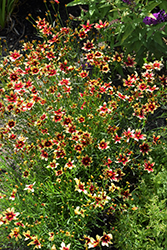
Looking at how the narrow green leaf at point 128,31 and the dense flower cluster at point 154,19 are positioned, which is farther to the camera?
the dense flower cluster at point 154,19

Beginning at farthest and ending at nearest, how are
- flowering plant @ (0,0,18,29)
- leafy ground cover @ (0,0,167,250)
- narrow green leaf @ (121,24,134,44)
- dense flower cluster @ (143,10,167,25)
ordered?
flowering plant @ (0,0,18,29) < dense flower cluster @ (143,10,167,25) < narrow green leaf @ (121,24,134,44) < leafy ground cover @ (0,0,167,250)

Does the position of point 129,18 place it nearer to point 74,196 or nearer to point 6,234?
point 74,196

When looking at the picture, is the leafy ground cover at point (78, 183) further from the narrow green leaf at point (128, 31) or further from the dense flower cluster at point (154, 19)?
the dense flower cluster at point (154, 19)

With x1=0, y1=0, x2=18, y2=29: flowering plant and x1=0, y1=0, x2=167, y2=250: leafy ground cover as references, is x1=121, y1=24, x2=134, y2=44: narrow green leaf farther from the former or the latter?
x1=0, y1=0, x2=18, y2=29: flowering plant

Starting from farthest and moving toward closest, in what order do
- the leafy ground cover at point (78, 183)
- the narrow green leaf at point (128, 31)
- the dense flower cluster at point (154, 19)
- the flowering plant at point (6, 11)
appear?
the flowering plant at point (6, 11), the dense flower cluster at point (154, 19), the narrow green leaf at point (128, 31), the leafy ground cover at point (78, 183)

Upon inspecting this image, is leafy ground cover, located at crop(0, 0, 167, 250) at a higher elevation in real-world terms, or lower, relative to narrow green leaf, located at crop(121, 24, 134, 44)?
lower

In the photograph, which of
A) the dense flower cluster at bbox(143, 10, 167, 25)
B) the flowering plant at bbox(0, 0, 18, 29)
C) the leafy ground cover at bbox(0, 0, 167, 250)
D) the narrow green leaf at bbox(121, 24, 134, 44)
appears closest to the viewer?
the leafy ground cover at bbox(0, 0, 167, 250)

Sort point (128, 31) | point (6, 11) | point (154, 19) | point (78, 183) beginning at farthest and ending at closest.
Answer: point (6, 11) → point (154, 19) → point (128, 31) → point (78, 183)

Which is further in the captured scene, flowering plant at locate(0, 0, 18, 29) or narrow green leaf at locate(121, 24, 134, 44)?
flowering plant at locate(0, 0, 18, 29)

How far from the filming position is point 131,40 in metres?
3.29

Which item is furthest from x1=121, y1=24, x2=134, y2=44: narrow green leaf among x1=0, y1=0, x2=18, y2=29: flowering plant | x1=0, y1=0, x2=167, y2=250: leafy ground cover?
x1=0, y1=0, x2=18, y2=29: flowering plant

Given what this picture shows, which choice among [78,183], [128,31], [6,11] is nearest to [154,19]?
[128,31]

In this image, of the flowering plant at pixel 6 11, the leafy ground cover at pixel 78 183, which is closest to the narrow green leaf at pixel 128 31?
the leafy ground cover at pixel 78 183

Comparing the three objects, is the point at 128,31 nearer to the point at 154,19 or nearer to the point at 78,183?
the point at 154,19
